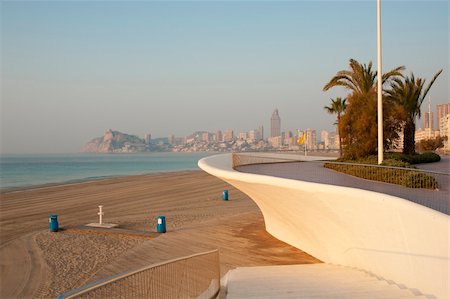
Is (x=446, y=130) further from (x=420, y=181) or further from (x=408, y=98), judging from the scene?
(x=420, y=181)

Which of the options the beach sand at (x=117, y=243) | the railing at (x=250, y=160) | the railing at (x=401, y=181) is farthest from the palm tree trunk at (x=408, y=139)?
the railing at (x=401, y=181)

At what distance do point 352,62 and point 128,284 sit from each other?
18878 mm

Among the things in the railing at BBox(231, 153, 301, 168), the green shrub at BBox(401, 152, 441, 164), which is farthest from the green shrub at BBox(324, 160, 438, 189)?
the green shrub at BBox(401, 152, 441, 164)

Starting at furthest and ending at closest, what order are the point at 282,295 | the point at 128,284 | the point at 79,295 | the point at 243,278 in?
the point at 243,278 < the point at 282,295 < the point at 128,284 < the point at 79,295

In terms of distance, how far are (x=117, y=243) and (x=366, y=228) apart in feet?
33.1

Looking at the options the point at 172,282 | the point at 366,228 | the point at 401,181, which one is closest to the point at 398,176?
the point at 401,181

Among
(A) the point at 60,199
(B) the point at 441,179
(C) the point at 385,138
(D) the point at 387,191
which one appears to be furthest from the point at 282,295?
(A) the point at 60,199

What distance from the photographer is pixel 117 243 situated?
49.6ft

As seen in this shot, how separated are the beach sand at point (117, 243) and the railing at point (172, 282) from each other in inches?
131

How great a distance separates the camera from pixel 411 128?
22594mm

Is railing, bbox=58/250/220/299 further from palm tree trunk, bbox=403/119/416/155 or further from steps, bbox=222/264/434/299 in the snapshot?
palm tree trunk, bbox=403/119/416/155

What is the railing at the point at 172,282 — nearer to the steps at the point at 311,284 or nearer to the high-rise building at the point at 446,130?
the steps at the point at 311,284

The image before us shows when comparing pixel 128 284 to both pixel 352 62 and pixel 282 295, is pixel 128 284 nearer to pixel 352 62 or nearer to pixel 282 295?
pixel 282 295

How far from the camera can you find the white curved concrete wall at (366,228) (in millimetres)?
6875
